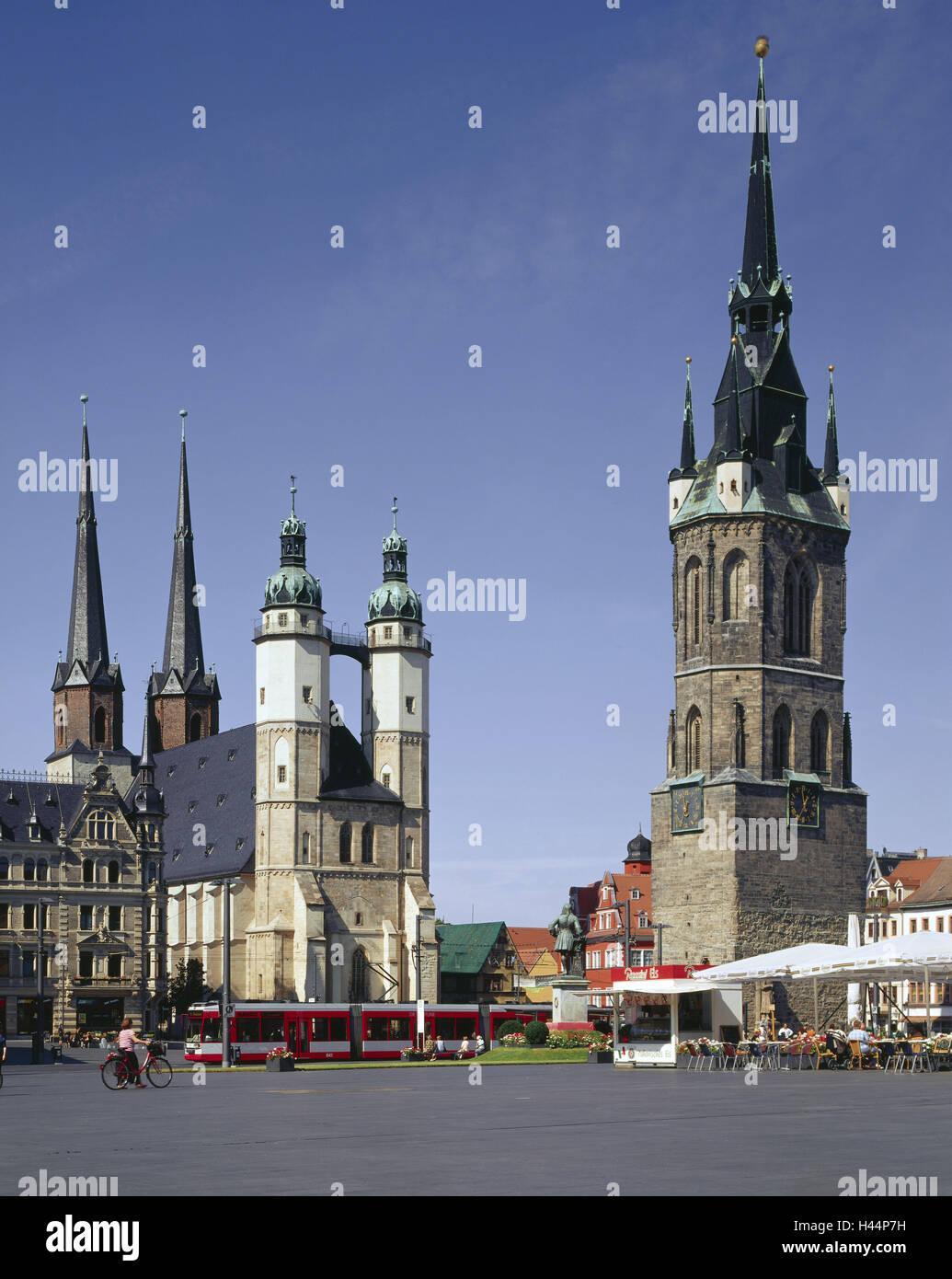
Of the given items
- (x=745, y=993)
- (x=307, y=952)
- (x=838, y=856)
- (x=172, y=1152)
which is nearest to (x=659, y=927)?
(x=745, y=993)

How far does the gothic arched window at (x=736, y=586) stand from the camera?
82.6 metres

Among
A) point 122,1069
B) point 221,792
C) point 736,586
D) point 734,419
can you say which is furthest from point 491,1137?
point 221,792

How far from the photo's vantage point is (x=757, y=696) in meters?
81.7

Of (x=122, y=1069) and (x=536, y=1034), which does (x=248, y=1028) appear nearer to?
(x=536, y=1034)

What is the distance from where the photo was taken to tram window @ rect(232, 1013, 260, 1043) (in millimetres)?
62469

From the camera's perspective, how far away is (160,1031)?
100 m

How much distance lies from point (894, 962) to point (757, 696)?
4069 cm

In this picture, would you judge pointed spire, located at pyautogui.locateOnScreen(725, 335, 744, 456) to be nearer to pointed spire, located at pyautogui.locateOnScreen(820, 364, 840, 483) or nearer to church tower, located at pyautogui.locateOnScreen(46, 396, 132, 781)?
pointed spire, located at pyautogui.locateOnScreen(820, 364, 840, 483)

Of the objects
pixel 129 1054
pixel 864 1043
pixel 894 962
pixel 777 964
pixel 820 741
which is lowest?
pixel 864 1043

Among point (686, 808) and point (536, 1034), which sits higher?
point (686, 808)

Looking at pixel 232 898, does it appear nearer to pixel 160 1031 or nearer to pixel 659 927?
pixel 160 1031

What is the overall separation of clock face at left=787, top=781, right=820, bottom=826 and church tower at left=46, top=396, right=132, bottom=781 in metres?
63.2

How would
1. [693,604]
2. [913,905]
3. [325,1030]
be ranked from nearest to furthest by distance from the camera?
1. [325,1030]
2. [693,604]
3. [913,905]

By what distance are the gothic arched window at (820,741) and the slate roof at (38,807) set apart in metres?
42.3
